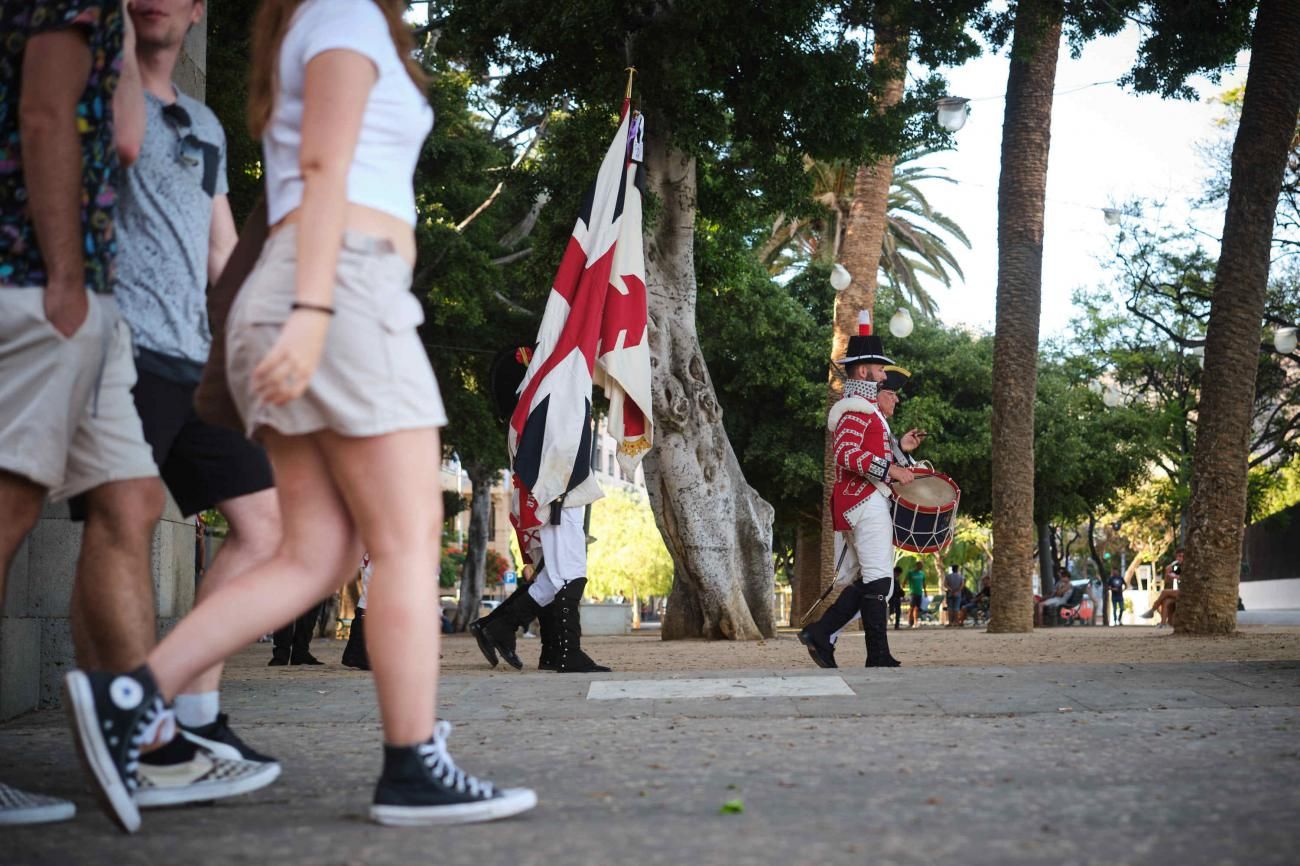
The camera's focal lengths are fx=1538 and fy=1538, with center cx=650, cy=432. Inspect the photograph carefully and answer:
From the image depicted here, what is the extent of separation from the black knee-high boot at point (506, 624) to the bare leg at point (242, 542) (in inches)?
243

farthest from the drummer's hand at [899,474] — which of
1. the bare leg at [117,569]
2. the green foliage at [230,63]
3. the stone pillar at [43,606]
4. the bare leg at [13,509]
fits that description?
the green foliage at [230,63]

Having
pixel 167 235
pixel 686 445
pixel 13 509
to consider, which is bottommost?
pixel 13 509

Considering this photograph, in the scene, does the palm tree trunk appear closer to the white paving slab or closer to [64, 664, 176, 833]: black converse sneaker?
the white paving slab

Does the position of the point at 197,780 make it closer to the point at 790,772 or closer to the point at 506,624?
the point at 790,772

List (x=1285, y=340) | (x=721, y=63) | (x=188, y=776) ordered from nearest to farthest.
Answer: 1. (x=188, y=776)
2. (x=721, y=63)
3. (x=1285, y=340)

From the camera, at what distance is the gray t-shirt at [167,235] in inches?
154

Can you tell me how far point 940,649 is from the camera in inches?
544

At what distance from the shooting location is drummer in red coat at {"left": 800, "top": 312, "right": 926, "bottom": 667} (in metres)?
9.67

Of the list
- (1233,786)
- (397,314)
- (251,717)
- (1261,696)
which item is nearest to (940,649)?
(1261,696)

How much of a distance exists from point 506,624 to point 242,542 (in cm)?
638

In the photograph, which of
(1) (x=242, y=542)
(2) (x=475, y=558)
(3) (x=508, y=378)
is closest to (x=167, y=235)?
(1) (x=242, y=542)

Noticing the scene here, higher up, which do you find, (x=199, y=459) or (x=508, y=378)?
(x=508, y=378)

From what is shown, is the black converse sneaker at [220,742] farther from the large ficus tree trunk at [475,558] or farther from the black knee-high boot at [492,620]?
the large ficus tree trunk at [475,558]

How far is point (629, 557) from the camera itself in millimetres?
68312
